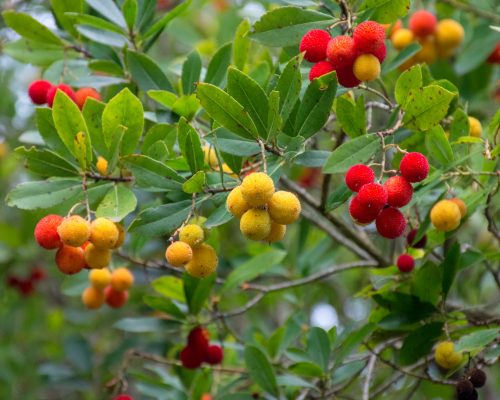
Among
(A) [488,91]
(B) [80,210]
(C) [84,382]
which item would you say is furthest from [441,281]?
(C) [84,382]

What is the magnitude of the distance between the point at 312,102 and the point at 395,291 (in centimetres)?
61

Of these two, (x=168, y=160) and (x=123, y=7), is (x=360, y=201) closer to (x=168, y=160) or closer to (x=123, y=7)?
(x=168, y=160)

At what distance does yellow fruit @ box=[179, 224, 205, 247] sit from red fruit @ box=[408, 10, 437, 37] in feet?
3.73

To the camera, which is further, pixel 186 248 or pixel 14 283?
pixel 14 283

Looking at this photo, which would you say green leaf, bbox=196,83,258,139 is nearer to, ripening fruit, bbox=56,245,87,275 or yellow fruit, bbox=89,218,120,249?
yellow fruit, bbox=89,218,120,249

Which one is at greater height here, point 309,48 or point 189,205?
point 309,48

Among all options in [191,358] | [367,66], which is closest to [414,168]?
[367,66]

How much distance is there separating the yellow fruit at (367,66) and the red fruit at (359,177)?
0.15m

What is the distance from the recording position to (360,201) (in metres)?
1.25

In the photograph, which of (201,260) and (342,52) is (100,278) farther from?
(342,52)

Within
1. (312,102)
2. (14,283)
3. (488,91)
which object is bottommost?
(14,283)

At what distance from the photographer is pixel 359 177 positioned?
4.21 feet

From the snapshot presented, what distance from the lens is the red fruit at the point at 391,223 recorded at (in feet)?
4.25

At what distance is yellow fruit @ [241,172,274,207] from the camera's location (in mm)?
1151
